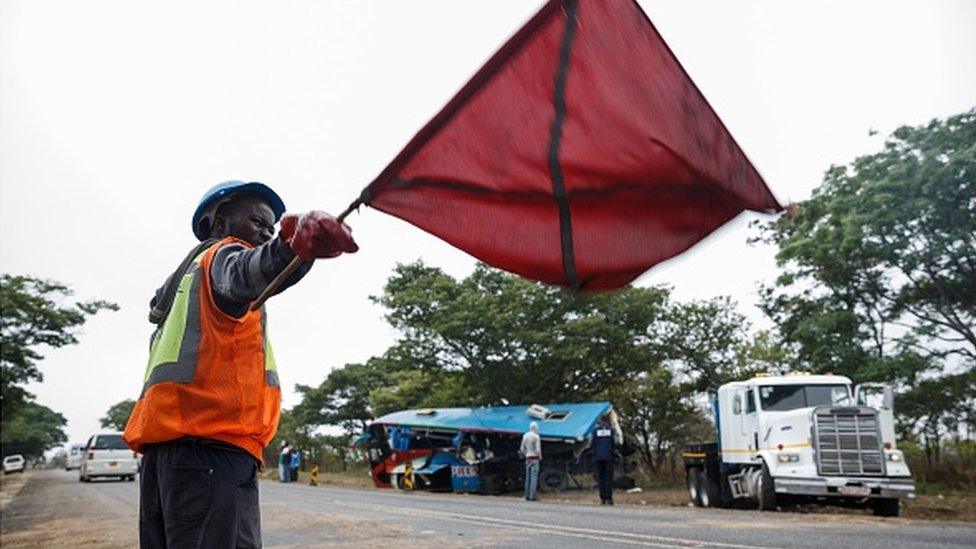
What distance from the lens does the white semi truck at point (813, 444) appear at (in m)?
13.4

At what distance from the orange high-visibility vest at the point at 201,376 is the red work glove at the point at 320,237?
22.6 inches

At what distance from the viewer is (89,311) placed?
34.9 m

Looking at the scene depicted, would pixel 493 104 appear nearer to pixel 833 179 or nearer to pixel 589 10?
pixel 589 10

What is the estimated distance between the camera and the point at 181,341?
2551 millimetres

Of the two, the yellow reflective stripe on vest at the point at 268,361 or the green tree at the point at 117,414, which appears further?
the green tree at the point at 117,414

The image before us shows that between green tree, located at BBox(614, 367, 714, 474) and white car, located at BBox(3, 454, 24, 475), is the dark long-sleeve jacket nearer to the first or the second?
green tree, located at BBox(614, 367, 714, 474)

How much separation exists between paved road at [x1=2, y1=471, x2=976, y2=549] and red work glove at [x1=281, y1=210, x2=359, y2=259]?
6.39 metres

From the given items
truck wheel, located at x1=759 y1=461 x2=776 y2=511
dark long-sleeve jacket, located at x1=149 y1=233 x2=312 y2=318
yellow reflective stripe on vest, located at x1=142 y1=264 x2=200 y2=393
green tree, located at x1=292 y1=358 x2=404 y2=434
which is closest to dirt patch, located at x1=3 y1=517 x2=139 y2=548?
yellow reflective stripe on vest, located at x1=142 y1=264 x2=200 y2=393

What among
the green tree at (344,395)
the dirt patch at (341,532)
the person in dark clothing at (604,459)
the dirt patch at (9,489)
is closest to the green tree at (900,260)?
the person in dark clothing at (604,459)

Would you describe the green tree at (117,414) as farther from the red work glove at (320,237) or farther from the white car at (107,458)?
the red work glove at (320,237)

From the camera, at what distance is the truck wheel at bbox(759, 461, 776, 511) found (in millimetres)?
14094

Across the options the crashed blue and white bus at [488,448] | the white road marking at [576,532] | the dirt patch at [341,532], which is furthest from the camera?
the crashed blue and white bus at [488,448]

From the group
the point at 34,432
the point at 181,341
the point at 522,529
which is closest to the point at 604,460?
the point at 522,529

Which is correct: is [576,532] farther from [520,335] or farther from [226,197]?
[520,335]
